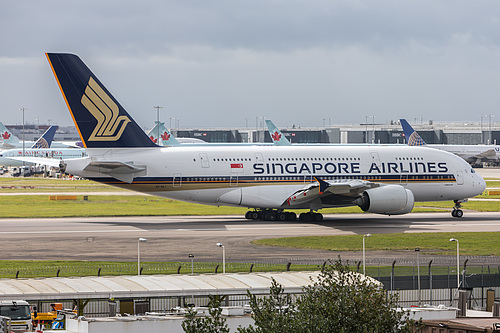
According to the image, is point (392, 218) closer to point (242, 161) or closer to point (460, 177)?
point (460, 177)

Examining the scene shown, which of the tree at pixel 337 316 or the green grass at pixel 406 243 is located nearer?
the tree at pixel 337 316

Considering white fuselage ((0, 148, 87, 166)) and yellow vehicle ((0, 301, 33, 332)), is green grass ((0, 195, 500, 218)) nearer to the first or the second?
yellow vehicle ((0, 301, 33, 332))

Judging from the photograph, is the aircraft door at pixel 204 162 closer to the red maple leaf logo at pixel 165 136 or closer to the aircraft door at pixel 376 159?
the aircraft door at pixel 376 159

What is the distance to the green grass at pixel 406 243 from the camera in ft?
151

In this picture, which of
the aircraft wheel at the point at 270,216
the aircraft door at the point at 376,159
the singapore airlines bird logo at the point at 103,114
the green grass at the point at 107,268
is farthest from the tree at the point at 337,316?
the aircraft door at the point at 376,159

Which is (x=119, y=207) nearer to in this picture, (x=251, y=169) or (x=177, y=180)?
(x=177, y=180)

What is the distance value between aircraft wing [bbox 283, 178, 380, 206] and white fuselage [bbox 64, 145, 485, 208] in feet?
2.87

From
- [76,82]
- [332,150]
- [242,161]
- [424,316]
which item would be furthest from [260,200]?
[424,316]

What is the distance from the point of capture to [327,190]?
57.1 meters

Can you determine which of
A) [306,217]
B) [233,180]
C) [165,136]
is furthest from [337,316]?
[165,136]

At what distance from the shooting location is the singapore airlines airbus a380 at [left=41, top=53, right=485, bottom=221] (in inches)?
2143

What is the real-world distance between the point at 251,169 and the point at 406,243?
572 inches

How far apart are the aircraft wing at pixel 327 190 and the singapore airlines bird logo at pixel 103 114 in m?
13.2

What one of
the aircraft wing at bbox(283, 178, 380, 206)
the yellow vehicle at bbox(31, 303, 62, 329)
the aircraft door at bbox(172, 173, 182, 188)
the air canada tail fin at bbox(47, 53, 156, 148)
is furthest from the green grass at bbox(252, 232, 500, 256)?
the yellow vehicle at bbox(31, 303, 62, 329)
